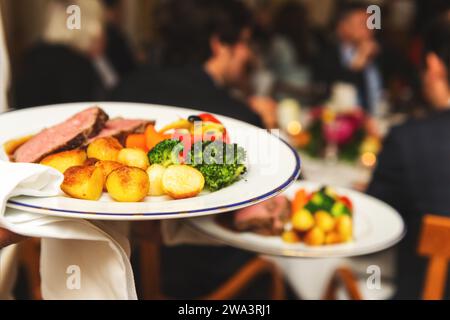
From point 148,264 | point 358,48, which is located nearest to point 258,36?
point 148,264

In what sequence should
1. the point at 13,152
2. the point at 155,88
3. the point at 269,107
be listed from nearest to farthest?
the point at 13,152, the point at 155,88, the point at 269,107

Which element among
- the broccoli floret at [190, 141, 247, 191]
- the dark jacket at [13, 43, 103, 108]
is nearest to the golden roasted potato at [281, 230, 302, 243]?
the broccoli floret at [190, 141, 247, 191]

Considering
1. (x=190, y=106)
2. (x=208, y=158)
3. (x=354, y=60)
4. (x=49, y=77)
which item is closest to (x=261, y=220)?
(x=208, y=158)

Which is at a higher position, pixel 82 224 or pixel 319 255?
pixel 82 224

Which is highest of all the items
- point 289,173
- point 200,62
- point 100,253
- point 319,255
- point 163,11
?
point 163,11

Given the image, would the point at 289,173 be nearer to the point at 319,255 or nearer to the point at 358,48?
the point at 319,255

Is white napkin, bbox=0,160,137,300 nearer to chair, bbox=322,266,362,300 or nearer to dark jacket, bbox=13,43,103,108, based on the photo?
chair, bbox=322,266,362,300
